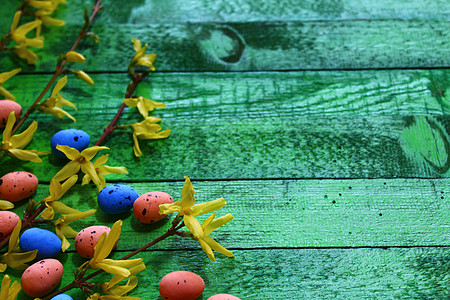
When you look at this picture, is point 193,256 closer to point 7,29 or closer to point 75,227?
point 75,227

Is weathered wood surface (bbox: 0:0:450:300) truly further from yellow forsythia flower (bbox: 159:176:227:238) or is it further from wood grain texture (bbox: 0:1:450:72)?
yellow forsythia flower (bbox: 159:176:227:238)

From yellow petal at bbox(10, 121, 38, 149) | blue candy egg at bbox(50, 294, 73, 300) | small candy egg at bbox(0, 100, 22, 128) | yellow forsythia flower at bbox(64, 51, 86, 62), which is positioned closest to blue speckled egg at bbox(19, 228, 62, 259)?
blue candy egg at bbox(50, 294, 73, 300)

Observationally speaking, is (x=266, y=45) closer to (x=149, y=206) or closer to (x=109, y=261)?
(x=149, y=206)

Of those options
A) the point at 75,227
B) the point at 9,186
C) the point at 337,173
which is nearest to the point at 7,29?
the point at 9,186

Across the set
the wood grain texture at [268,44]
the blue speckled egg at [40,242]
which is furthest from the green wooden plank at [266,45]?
the blue speckled egg at [40,242]

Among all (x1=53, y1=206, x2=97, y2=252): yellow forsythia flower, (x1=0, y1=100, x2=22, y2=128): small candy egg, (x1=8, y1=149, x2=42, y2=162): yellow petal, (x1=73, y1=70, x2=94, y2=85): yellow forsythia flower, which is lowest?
(x1=53, y1=206, x2=97, y2=252): yellow forsythia flower

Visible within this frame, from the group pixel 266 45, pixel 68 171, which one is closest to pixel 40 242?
pixel 68 171
